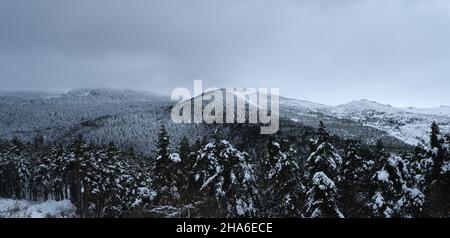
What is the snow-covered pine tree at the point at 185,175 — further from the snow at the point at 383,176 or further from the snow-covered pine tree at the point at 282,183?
the snow at the point at 383,176

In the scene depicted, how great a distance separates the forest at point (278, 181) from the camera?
19.1 m

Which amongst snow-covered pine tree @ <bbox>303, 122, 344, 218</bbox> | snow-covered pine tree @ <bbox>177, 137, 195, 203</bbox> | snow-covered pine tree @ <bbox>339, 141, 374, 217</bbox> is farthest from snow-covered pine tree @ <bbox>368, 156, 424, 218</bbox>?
snow-covered pine tree @ <bbox>177, 137, 195, 203</bbox>

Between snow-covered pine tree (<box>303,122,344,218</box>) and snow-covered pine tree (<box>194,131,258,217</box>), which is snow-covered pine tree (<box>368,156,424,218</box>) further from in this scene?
snow-covered pine tree (<box>194,131,258,217</box>)

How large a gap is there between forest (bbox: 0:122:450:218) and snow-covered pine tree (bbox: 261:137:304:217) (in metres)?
0.07

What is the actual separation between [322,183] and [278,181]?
7.39 m

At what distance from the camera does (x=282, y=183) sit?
1123 inches

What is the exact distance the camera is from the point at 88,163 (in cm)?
4853

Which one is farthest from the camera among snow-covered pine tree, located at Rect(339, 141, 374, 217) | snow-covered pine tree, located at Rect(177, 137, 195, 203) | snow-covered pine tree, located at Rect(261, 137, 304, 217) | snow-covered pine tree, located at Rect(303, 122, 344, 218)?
snow-covered pine tree, located at Rect(177, 137, 195, 203)

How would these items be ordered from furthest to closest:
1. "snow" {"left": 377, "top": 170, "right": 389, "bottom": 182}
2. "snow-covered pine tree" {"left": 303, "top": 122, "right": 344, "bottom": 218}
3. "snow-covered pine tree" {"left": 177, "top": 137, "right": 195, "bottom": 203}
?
"snow-covered pine tree" {"left": 177, "top": 137, "right": 195, "bottom": 203} < "snow-covered pine tree" {"left": 303, "top": 122, "right": 344, "bottom": 218} < "snow" {"left": 377, "top": 170, "right": 389, "bottom": 182}

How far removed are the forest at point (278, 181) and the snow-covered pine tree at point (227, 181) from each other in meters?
0.05

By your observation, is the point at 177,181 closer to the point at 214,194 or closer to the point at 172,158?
the point at 172,158

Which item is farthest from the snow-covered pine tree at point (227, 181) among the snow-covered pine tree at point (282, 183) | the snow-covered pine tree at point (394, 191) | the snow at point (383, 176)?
the snow-covered pine tree at point (282, 183)

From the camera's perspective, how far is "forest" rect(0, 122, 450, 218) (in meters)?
19.1
